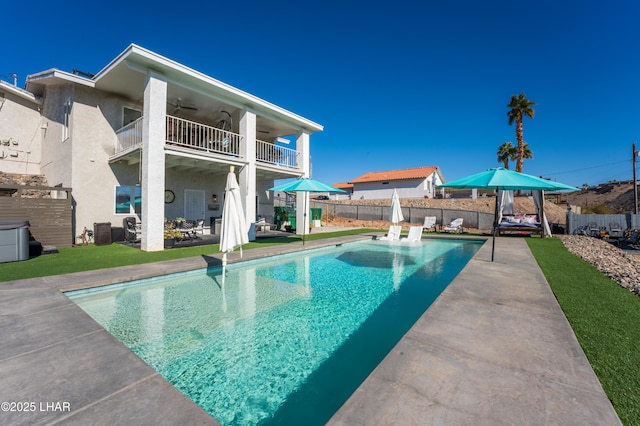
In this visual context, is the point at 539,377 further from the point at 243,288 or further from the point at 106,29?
the point at 106,29

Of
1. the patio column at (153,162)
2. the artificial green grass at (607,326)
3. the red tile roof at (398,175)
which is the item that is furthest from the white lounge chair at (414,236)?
the red tile roof at (398,175)

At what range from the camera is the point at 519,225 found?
14.1m

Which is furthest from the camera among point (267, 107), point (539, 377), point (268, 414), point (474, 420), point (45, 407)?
point (267, 107)

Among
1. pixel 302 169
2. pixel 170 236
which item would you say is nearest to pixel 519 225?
pixel 302 169

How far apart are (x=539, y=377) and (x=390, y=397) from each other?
4.16ft

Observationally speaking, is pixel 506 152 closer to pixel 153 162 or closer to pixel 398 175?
pixel 398 175

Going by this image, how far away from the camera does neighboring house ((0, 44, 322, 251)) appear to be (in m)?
9.07

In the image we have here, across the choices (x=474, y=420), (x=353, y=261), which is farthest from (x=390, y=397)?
(x=353, y=261)

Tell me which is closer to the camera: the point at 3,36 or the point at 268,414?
the point at 268,414

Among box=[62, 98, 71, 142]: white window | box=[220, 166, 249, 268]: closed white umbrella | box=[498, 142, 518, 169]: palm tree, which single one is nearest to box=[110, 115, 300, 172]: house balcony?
box=[62, 98, 71, 142]: white window

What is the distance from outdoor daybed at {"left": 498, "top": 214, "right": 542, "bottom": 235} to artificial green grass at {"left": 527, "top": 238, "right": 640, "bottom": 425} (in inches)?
340

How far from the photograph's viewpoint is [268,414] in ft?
7.65

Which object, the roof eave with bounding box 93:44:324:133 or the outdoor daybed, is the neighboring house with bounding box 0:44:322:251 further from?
the outdoor daybed

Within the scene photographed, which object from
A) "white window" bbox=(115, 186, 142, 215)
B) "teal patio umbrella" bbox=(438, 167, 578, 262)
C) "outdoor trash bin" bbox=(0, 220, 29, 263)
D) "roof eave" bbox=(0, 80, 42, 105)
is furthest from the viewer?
"roof eave" bbox=(0, 80, 42, 105)
